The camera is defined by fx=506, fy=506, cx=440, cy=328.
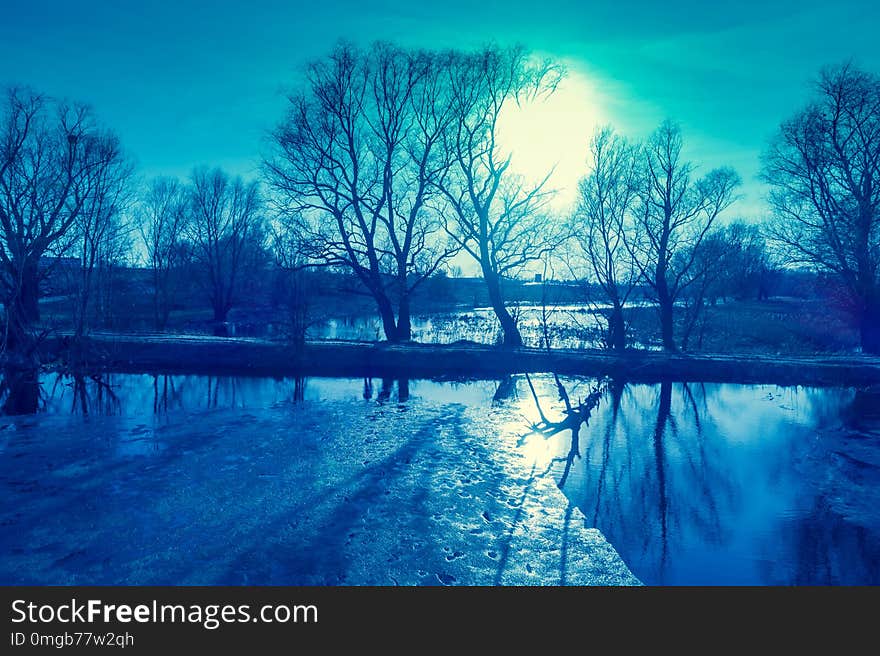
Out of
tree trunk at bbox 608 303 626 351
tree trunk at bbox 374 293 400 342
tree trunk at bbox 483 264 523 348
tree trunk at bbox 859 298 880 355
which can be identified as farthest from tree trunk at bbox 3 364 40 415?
tree trunk at bbox 859 298 880 355

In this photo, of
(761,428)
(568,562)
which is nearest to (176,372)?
(568,562)

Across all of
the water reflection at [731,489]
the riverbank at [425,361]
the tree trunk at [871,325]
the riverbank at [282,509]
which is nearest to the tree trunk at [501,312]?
the riverbank at [425,361]

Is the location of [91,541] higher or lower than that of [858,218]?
lower

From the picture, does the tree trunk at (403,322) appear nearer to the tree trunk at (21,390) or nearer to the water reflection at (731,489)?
the water reflection at (731,489)

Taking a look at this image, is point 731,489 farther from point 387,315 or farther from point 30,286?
point 30,286

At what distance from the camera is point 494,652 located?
3641 millimetres

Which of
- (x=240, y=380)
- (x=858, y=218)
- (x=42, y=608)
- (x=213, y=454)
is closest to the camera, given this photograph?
(x=42, y=608)

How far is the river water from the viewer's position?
553cm

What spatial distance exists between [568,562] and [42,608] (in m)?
4.52

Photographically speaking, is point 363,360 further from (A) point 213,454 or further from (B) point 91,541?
(B) point 91,541

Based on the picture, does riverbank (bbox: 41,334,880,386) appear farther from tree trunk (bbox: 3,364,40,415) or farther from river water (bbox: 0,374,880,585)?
tree trunk (bbox: 3,364,40,415)

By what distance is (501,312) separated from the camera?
2134 cm

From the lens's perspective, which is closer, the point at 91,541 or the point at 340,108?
the point at 91,541

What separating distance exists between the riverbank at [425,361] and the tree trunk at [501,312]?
7.00ft
